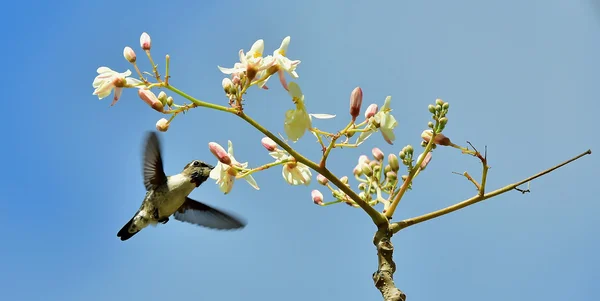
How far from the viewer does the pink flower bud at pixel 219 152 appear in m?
3.01

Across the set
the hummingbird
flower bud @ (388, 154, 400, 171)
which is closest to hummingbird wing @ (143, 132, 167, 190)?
the hummingbird

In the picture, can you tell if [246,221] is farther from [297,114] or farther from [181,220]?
[297,114]

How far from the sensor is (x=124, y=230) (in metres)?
5.81

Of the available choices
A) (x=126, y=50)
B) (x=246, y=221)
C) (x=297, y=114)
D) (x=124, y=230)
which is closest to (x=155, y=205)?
(x=124, y=230)

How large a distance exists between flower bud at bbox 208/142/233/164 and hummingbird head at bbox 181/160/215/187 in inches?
104

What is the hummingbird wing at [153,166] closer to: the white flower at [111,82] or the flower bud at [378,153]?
the white flower at [111,82]

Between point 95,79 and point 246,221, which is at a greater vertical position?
point 246,221

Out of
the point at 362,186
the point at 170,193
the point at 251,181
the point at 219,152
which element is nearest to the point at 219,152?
the point at 219,152

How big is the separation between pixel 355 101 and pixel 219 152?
72 centimetres

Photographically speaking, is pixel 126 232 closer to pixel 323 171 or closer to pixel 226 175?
pixel 226 175

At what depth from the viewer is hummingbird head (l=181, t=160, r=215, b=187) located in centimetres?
568

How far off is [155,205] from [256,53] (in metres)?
3.14

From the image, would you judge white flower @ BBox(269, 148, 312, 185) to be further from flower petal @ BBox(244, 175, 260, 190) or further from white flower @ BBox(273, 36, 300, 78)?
white flower @ BBox(273, 36, 300, 78)

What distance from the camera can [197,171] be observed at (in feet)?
18.7
